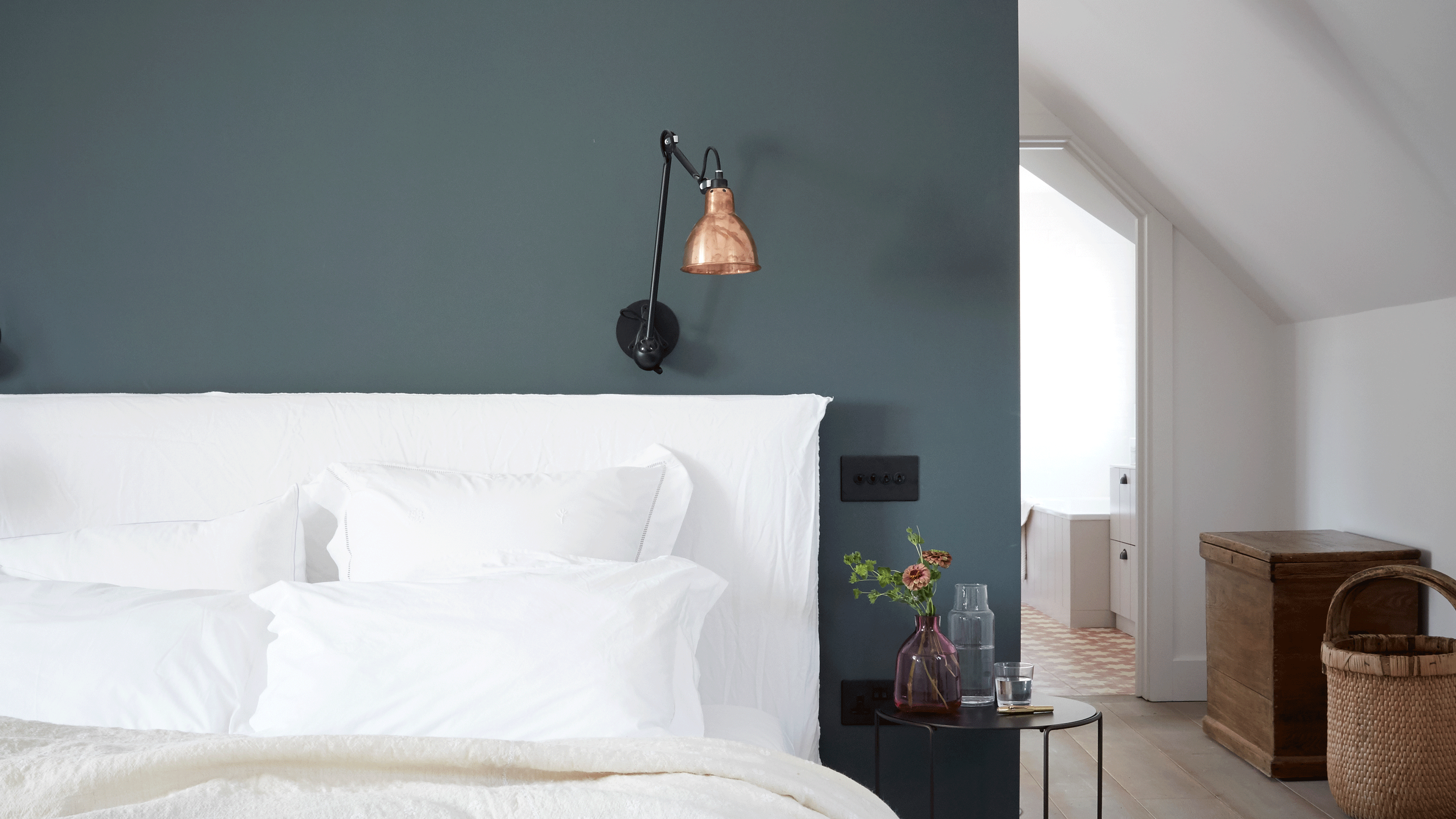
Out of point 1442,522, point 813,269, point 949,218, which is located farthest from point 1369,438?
point 813,269

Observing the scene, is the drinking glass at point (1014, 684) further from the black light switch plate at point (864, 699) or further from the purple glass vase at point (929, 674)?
the black light switch plate at point (864, 699)

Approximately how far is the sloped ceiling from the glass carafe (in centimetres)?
166

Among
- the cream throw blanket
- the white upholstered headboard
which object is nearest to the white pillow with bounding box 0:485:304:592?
the white upholstered headboard

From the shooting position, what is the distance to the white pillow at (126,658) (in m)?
1.50

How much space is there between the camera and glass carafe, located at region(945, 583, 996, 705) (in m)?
1.99

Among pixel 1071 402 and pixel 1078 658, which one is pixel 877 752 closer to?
pixel 1078 658

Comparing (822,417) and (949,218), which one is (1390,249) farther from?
(822,417)

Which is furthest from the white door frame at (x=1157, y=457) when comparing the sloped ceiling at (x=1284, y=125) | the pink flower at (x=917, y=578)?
the pink flower at (x=917, y=578)

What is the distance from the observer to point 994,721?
187cm

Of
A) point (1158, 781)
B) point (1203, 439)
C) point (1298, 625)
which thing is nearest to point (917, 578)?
point (1158, 781)

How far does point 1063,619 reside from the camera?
5766 millimetres

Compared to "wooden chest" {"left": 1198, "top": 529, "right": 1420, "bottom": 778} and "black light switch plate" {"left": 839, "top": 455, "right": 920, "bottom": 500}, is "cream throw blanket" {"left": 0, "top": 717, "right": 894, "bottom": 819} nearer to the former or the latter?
"black light switch plate" {"left": 839, "top": 455, "right": 920, "bottom": 500}

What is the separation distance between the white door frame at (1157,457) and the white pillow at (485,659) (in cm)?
311

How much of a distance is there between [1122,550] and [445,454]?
4403 millimetres
